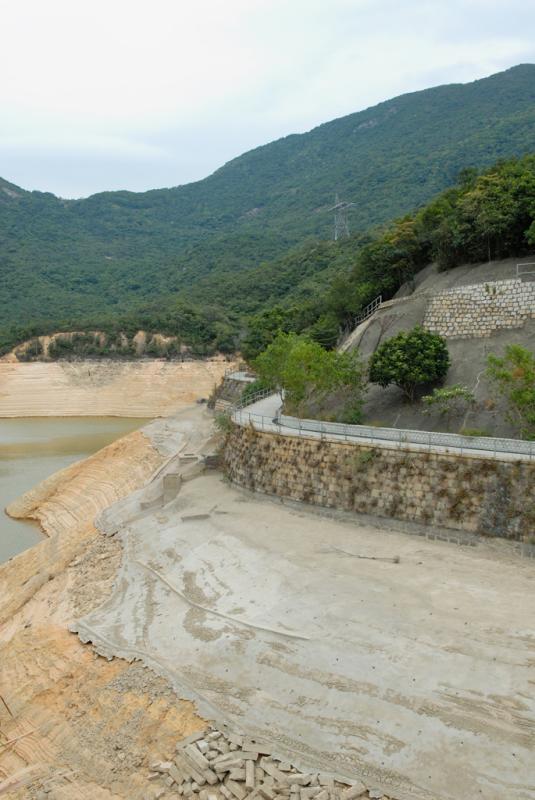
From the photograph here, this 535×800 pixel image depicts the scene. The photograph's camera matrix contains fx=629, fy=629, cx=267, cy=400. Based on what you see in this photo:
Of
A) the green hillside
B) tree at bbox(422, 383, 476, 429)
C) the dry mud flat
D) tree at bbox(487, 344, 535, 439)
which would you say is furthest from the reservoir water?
the green hillside

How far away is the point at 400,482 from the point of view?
1995 centimetres

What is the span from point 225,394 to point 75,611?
35971 millimetres

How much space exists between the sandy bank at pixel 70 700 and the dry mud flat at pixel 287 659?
4cm

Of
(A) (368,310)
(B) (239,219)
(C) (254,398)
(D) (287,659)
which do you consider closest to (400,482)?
(D) (287,659)

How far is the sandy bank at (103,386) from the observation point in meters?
69.0

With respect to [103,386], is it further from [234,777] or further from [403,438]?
[234,777]

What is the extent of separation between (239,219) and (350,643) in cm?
17318

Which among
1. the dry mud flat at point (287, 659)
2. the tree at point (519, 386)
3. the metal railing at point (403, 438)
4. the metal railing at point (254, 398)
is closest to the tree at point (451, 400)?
the tree at point (519, 386)

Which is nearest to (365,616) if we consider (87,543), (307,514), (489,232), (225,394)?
(307,514)

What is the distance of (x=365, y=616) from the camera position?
1405cm

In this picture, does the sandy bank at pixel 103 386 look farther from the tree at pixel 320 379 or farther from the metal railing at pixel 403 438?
the metal railing at pixel 403 438

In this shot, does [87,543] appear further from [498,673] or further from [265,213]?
[265,213]

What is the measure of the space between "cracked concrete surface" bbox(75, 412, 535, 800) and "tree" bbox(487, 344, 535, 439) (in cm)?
508

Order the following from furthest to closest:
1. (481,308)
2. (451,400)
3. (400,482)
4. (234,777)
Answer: (481,308) → (451,400) → (400,482) → (234,777)
